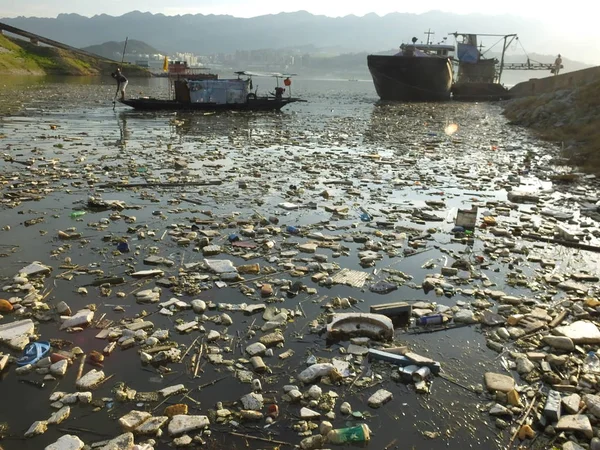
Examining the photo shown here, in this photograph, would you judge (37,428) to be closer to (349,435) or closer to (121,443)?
(121,443)

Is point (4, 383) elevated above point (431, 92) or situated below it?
below

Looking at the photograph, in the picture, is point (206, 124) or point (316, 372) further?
point (206, 124)

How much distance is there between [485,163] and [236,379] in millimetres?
12320

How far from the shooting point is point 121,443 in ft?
9.66

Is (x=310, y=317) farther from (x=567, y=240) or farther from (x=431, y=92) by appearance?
(x=431, y=92)

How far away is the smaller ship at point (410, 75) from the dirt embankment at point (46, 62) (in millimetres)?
49119

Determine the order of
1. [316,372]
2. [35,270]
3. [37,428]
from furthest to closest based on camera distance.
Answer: [35,270], [316,372], [37,428]

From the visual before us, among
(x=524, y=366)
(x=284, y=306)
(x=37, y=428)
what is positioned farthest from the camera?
(x=284, y=306)

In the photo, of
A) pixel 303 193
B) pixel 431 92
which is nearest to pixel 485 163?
pixel 303 193

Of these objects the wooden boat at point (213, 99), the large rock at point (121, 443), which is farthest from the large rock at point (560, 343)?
the wooden boat at point (213, 99)

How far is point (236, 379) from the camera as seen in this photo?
370 cm

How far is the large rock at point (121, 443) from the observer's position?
291 centimetres

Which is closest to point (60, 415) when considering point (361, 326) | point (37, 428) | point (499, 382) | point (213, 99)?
point (37, 428)

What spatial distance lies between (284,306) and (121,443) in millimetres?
2290
